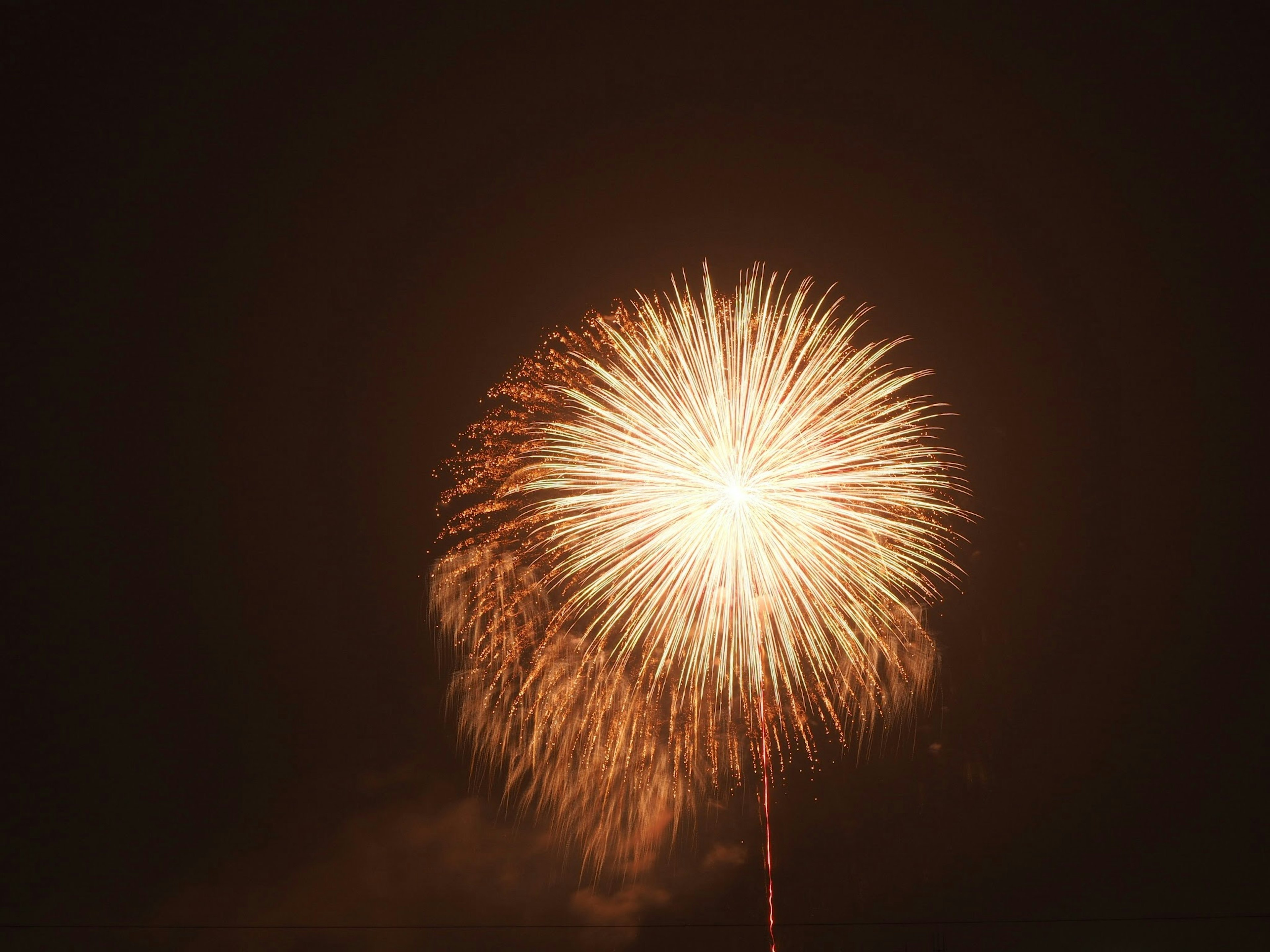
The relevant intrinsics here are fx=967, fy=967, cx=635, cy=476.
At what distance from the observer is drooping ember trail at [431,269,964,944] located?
14.7 metres

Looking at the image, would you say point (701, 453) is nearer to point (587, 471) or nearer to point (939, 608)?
point (587, 471)

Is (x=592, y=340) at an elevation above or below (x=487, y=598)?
above

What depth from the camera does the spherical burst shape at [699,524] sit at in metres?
14.7

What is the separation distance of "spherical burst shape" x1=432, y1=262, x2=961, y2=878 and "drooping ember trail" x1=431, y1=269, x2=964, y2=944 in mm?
39

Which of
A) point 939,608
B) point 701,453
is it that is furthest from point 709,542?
point 939,608

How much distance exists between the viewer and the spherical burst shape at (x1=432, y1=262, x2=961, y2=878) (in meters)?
14.7

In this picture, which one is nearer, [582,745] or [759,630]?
[759,630]

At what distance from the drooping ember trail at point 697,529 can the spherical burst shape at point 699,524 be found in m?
0.04

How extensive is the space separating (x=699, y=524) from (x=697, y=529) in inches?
3.1

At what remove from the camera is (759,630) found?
1542 centimetres

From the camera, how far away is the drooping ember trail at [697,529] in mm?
14711

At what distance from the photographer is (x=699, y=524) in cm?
1468

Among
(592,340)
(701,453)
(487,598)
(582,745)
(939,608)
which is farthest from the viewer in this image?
(939,608)

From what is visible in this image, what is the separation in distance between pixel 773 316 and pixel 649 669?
7540 mm
